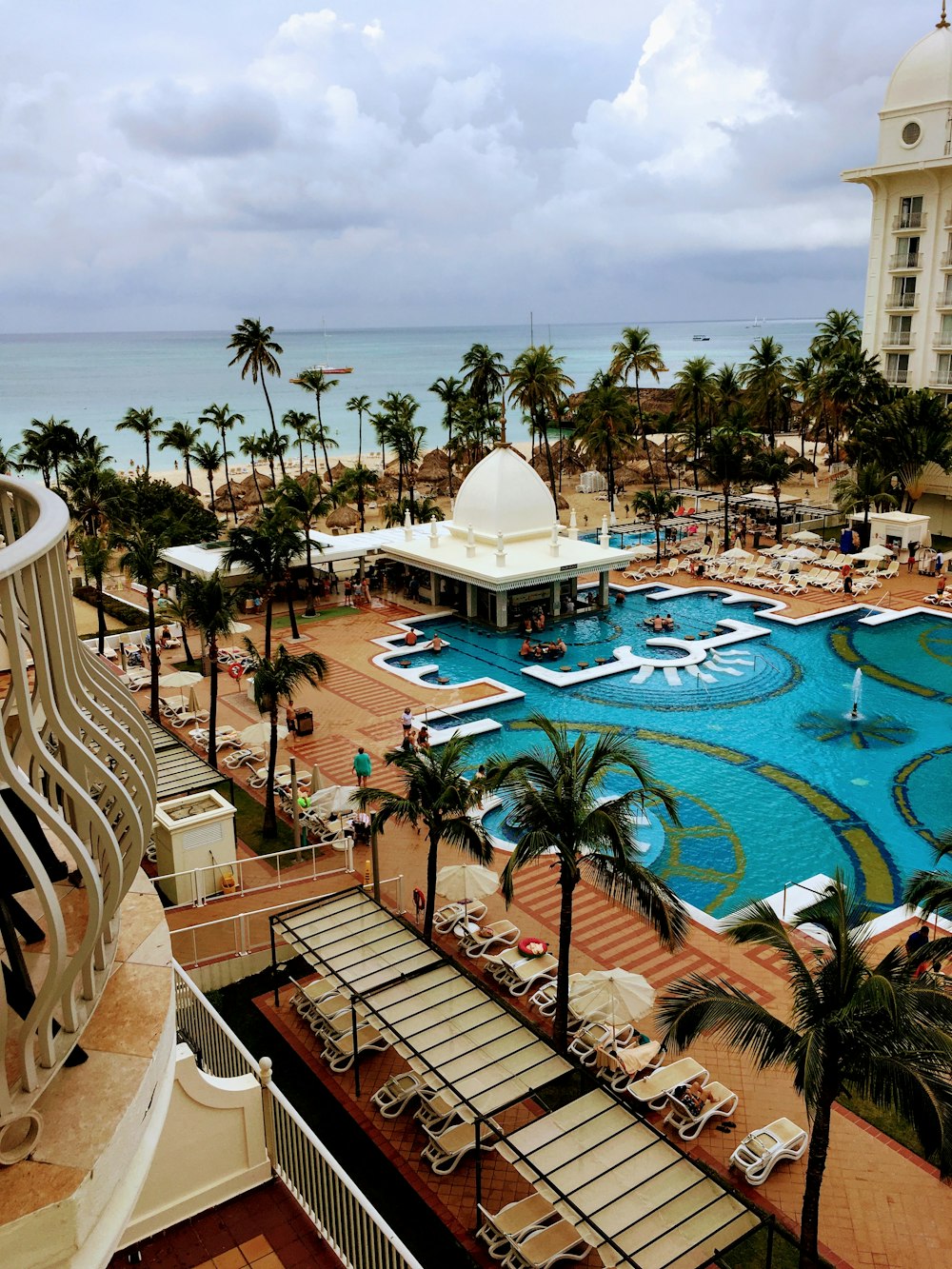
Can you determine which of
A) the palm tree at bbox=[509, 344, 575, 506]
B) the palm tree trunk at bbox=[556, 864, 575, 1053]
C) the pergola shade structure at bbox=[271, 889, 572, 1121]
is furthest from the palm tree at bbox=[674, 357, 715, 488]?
the palm tree trunk at bbox=[556, 864, 575, 1053]

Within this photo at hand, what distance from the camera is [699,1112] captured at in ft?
44.0

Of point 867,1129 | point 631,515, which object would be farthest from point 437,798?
point 631,515

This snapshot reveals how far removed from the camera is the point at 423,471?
2793 inches

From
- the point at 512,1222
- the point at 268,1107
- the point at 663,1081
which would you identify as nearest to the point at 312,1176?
the point at 268,1107

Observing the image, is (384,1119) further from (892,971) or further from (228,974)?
(892,971)

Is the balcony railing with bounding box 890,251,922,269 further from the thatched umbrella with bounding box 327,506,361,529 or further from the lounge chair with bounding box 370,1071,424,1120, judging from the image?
the lounge chair with bounding box 370,1071,424,1120

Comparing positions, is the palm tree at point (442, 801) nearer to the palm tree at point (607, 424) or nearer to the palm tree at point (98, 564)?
the palm tree at point (98, 564)

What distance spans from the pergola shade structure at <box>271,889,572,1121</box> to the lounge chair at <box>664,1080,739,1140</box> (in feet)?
5.74

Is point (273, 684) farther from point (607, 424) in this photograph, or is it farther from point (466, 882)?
point (607, 424)

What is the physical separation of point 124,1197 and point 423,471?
67.7 metres

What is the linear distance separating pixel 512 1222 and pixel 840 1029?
4.59 metres

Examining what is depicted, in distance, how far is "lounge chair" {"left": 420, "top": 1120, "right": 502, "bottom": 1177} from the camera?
1254cm

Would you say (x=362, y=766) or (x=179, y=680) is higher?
(x=179, y=680)

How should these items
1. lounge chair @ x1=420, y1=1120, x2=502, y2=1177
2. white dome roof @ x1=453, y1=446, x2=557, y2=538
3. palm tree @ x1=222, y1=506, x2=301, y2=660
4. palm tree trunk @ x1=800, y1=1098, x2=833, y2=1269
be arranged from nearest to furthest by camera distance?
palm tree trunk @ x1=800, y1=1098, x2=833, y2=1269, lounge chair @ x1=420, y1=1120, x2=502, y2=1177, palm tree @ x1=222, y1=506, x2=301, y2=660, white dome roof @ x1=453, y1=446, x2=557, y2=538
